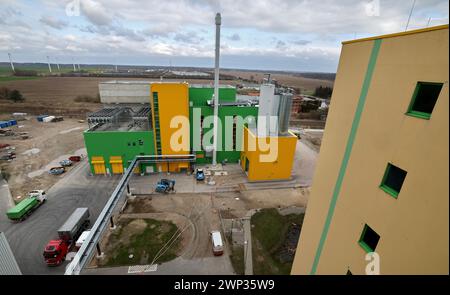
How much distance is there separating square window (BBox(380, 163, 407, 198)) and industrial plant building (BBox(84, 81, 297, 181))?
2135 cm

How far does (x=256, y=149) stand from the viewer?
2891cm

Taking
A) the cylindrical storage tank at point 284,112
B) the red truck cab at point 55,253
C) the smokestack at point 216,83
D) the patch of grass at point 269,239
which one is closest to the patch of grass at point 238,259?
the patch of grass at point 269,239

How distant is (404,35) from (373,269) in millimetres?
7332

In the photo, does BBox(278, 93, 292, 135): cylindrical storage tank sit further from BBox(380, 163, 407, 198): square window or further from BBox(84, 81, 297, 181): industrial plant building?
BBox(380, 163, 407, 198): square window

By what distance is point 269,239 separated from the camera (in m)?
20.4

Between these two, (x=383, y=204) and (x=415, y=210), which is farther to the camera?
(x=383, y=204)

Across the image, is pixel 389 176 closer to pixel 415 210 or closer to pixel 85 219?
pixel 415 210

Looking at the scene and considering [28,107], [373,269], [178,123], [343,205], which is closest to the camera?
[373,269]

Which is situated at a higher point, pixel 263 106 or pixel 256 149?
pixel 263 106

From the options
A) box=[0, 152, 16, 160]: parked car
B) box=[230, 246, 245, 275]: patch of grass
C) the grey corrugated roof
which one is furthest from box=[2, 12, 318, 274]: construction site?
the grey corrugated roof

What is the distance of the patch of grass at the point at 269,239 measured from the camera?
685 inches

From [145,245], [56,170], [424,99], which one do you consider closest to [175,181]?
[145,245]

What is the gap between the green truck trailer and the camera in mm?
21453
